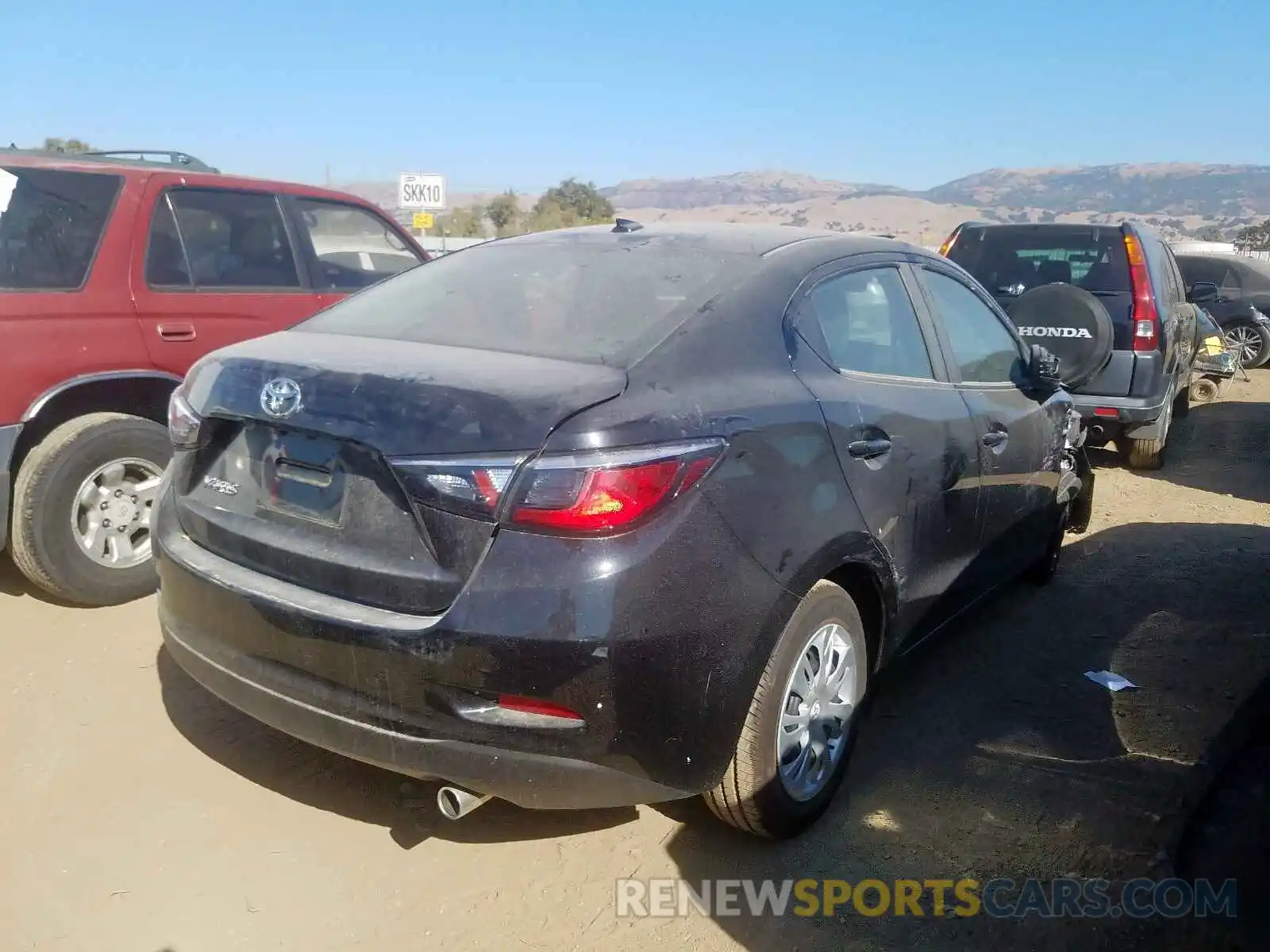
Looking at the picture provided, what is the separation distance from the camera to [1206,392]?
1220 cm

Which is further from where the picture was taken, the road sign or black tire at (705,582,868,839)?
the road sign

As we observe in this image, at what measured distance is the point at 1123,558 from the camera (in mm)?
5707

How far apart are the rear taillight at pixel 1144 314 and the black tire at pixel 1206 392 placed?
19.5 feet

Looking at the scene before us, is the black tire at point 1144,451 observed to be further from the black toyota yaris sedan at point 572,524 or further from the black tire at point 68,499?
the black tire at point 68,499

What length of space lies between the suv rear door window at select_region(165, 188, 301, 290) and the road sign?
402 inches

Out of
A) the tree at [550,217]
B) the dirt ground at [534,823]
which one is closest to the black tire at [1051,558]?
the dirt ground at [534,823]

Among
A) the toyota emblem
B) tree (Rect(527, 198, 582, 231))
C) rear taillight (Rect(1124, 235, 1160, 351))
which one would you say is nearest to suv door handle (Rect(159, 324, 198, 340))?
the toyota emblem

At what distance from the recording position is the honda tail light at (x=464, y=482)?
2.24 metres

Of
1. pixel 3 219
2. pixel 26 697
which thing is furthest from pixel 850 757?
pixel 3 219

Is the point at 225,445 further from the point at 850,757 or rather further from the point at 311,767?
the point at 850,757

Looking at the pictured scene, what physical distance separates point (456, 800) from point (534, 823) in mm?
608

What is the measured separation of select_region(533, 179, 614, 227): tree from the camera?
30609mm

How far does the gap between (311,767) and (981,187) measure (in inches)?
3746

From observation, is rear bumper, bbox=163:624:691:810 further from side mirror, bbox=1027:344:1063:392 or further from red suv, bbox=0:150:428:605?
side mirror, bbox=1027:344:1063:392
